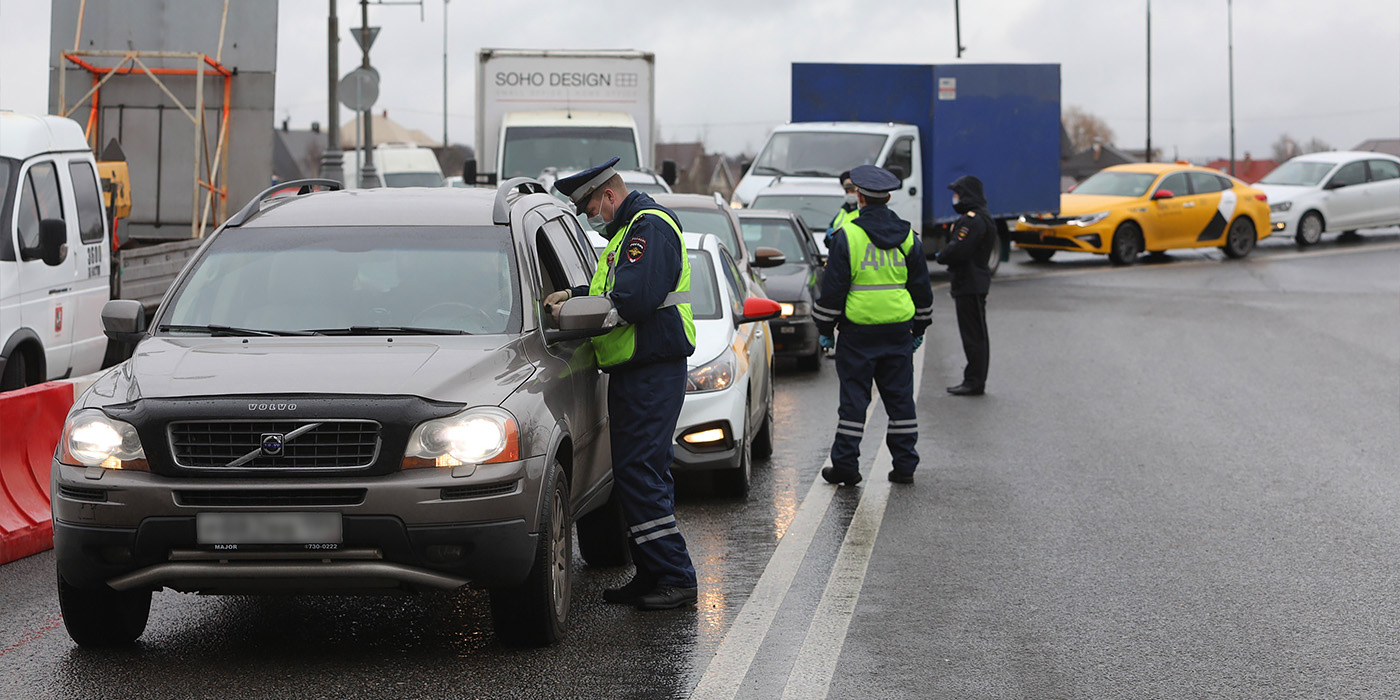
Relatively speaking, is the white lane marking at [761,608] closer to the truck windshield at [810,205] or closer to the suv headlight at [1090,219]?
the truck windshield at [810,205]

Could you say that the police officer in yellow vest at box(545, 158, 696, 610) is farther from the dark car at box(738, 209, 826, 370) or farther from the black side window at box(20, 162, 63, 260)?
the dark car at box(738, 209, 826, 370)

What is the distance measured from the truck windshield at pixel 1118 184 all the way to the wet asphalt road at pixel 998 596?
1560 centimetres

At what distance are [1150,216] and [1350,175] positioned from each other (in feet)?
19.9

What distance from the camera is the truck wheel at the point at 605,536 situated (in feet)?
24.1

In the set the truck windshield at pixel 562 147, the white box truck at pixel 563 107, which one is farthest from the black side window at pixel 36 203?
the white box truck at pixel 563 107

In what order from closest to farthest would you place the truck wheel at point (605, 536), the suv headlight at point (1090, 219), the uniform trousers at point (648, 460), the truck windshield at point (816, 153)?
the uniform trousers at point (648, 460), the truck wheel at point (605, 536), the truck windshield at point (816, 153), the suv headlight at point (1090, 219)

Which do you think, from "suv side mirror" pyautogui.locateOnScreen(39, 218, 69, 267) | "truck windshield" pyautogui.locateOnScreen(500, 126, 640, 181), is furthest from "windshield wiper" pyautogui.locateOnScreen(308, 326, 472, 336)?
"truck windshield" pyautogui.locateOnScreen(500, 126, 640, 181)

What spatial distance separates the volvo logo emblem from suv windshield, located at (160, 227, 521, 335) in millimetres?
868

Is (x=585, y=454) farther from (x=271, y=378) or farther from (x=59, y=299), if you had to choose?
(x=59, y=299)

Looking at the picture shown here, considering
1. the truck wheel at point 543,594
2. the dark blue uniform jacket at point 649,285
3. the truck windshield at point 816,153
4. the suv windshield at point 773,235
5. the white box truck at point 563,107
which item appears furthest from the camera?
the truck windshield at point 816,153

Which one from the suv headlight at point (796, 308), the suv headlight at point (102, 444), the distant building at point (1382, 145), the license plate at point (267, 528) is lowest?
the license plate at point (267, 528)

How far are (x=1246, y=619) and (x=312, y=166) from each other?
120 m

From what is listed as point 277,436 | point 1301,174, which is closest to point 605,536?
point 277,436

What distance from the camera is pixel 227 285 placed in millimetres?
6383
